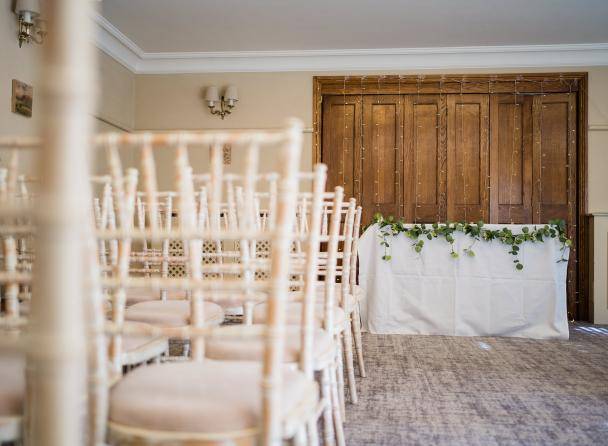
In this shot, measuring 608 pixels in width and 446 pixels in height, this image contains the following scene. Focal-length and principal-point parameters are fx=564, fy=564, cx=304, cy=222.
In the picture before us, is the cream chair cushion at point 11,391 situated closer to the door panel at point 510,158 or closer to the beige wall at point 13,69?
the beige wall at point 13,69

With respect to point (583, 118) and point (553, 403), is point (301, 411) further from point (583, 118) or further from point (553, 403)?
point (583, 118)

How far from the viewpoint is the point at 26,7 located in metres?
3.76

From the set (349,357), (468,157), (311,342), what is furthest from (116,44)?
(311,342)

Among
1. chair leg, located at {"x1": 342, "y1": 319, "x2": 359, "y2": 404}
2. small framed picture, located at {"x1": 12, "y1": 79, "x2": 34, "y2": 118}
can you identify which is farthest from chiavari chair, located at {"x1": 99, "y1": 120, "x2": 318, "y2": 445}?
small framed picture, located at {"x1": 12, "y1": 79, "x2": 34, "y2": 118}

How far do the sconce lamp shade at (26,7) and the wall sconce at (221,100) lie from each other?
2.04 m

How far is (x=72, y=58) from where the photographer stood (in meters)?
0.38

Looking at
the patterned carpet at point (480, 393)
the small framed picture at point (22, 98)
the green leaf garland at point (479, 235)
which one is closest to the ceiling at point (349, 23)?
the small framed picture at point (22, 98)

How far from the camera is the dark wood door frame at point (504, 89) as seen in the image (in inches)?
210

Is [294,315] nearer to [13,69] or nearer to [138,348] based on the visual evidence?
[138,348]

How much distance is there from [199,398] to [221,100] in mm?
5099

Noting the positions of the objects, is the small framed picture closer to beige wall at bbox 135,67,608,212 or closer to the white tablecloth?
beige wall at bbox 135,67,608,212

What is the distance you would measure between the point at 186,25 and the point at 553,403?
162 inches

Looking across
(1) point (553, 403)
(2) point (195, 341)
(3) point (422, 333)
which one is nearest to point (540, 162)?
(3) point (422, 333)

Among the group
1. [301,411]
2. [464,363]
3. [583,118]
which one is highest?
[583,118]
